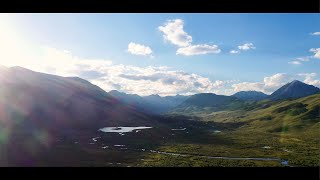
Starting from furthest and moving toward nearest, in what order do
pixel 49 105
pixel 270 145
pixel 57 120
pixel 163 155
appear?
pixel 49 105 < pixel 57 120 < pixel 270 145 < pixel 163 155

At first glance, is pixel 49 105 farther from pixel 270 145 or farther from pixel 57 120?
pixel 270 145

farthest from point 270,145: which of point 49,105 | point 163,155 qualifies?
point 49,105

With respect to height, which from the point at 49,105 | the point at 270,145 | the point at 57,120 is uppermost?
the point at 49,105

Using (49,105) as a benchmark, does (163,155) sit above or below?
below

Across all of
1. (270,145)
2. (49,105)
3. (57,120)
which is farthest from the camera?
(49,105)

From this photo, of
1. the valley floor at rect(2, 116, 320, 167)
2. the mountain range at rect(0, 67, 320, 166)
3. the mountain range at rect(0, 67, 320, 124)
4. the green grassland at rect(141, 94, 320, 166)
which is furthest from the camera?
the mountain range at rect(0, 67, 320, 124)

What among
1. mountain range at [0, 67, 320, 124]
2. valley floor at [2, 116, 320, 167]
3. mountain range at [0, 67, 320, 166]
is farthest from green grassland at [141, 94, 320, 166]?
mountain range at [0, 67, 320, 124]

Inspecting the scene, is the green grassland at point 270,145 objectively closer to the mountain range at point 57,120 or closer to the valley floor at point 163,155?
the valley floor at point 163,155

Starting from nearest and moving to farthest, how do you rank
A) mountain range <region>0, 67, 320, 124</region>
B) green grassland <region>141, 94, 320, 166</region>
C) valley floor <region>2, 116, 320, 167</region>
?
valley floor <region>2, 116, 320, 167</region> < green grassland <region>141, 94, 320, 166</region> < mountain range <region>0, 67, 320, 124</region>

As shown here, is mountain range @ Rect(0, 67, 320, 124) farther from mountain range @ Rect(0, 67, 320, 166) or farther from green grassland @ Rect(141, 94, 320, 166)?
green grassland @ Rect(141, 94, 320, 166)

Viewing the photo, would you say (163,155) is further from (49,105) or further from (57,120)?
(49,105)

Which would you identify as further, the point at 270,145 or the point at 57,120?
the point at 57,120
